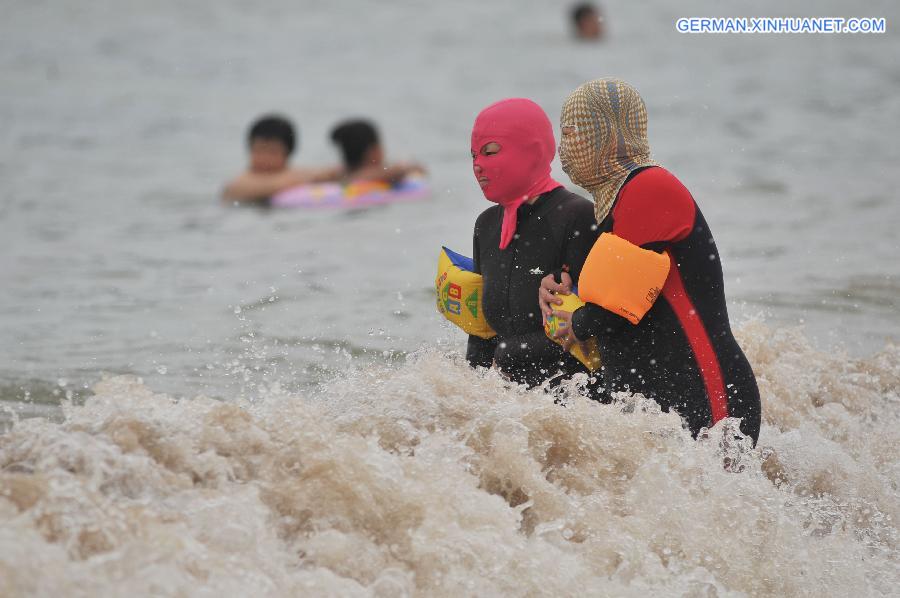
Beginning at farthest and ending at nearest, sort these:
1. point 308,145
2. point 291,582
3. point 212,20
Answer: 1. point 212,20
2. point 308,145
3. point 291,582

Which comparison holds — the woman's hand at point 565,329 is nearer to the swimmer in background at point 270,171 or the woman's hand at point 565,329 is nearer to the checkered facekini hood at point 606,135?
the checkered facekini hood at point 606,135

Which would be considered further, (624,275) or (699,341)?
(699,341)

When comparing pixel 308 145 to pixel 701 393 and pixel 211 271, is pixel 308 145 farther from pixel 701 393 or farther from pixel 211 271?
pixel 701 393

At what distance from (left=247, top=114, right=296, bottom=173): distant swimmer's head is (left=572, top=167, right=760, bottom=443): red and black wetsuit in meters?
9.81

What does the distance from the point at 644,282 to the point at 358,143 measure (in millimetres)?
9416

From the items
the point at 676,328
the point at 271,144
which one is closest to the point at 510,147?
the point at 676,328

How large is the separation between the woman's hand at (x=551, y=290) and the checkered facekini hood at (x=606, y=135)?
25 centimetres

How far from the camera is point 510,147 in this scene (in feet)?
13.8

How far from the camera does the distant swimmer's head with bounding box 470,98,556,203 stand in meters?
4.21

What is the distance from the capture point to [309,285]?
8.59 meters

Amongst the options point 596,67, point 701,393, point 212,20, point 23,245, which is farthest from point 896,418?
point 212,20

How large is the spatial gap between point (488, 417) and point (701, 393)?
0.73m

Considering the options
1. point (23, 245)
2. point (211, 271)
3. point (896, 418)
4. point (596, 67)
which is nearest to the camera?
point (896, 418)

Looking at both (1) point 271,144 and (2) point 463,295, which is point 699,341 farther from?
(1) point 271,144
